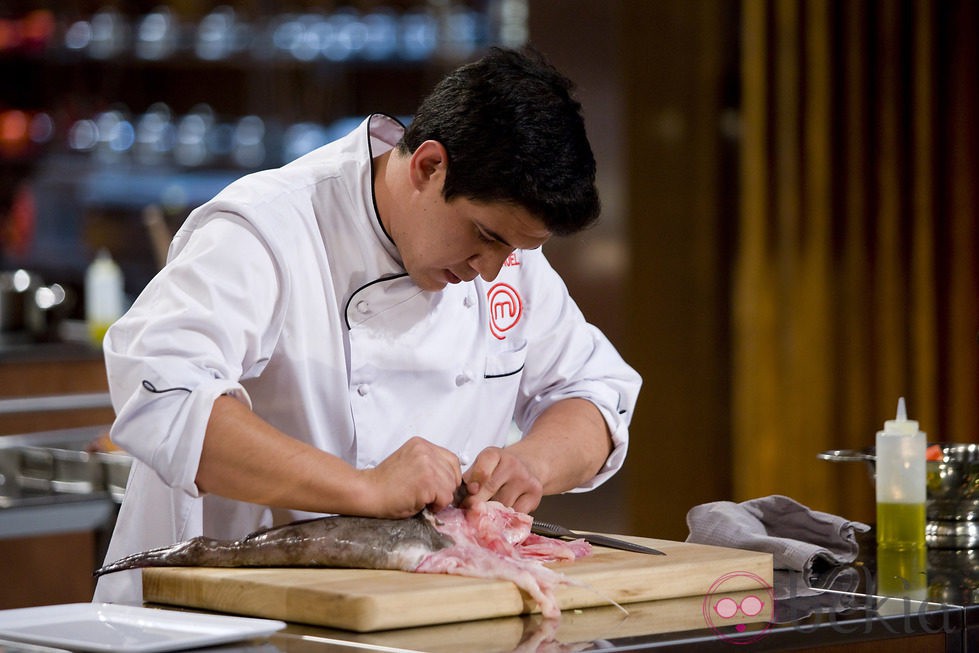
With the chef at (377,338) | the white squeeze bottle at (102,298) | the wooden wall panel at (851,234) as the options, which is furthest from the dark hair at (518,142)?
the white squeeze bottle at (102,298)

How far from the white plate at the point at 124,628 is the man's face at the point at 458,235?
2.02 ft

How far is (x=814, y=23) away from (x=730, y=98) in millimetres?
371

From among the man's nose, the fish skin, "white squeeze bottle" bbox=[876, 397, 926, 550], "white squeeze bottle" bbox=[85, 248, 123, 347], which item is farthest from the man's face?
"white squeeze bottle" bbox=[85, 248, 123, 347]

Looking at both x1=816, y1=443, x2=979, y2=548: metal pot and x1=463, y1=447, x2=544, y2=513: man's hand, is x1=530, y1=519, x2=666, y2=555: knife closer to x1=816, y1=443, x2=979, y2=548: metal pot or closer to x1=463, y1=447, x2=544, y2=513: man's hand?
x1=463, y1=447, x2=544, y2=513: man's hand

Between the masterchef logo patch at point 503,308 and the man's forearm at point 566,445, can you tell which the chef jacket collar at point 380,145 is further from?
the man's forearm at point 566,445

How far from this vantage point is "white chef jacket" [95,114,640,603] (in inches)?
64.2

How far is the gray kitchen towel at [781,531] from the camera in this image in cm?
181

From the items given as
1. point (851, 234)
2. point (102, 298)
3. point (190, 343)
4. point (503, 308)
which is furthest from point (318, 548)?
point (102, 298)

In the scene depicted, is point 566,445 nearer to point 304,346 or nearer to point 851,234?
point 304,346

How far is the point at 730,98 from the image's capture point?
437 centimetres

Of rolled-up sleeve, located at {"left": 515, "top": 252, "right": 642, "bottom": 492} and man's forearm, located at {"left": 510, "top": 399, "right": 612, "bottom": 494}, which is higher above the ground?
rolled-up sleeve, located at {"left": 515, "top": 252, "right": 642, "bottom": 492}

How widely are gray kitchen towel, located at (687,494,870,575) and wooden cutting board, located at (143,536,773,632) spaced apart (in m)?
0.14

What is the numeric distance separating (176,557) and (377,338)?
46 centimetres

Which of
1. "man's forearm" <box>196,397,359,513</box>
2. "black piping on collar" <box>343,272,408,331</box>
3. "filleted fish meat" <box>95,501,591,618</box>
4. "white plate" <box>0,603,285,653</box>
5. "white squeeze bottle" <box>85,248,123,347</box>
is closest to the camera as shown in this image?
"white plate" <box>0,603,285,653</box>
